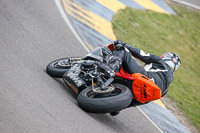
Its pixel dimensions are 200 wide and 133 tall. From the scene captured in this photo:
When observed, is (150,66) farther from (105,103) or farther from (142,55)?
(105,103)

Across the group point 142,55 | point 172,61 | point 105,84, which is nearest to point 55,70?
point 105,84

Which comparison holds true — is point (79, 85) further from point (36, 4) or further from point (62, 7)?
point (62, 7)

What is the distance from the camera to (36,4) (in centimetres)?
856

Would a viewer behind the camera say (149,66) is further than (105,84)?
Yes

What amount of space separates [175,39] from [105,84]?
8.28m

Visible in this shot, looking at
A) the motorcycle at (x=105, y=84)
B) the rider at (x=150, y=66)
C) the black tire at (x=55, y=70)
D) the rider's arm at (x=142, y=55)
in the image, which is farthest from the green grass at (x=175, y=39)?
the black tire at (x=55, y=70)

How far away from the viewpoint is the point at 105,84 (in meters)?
5.09

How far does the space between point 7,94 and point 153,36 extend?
848 centimetres

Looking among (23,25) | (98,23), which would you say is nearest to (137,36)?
(98,23)

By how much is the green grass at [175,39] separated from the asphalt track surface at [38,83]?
97.6 inches

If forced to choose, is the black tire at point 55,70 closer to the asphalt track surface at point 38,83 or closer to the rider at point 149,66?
the asphalt track surface at point 38,83

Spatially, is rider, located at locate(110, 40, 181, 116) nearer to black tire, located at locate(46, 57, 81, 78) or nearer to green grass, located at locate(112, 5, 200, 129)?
black tire, located at locate(46, 57, 81, 78)

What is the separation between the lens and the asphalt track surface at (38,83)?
3982mm

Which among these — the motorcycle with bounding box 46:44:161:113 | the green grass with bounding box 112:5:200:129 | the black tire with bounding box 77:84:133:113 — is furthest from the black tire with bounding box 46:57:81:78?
the green grass with bounding box 112:5:200:129
